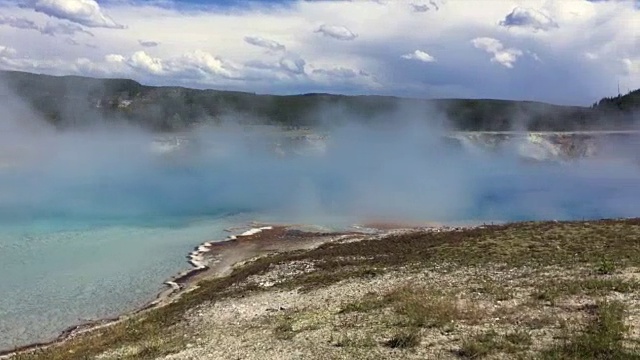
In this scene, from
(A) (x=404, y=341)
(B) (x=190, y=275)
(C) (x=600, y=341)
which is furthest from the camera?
(B) (x=190, y=275)

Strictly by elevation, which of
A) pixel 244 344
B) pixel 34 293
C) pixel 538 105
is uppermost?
pixel 538 105

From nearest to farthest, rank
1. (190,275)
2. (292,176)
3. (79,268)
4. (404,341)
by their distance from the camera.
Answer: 1. (404,341)
2. (190,275)
3. (79,268)
4. (292,176)

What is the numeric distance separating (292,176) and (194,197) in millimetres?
19322

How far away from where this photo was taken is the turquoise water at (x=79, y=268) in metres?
21.8

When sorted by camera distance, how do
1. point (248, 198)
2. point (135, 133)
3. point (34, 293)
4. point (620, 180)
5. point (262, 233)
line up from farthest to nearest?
point (135, 133) → point (620, 180) → point (248, 198) → point (262, 233) → point (34, 293)

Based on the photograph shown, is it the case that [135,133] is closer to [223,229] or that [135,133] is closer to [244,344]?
[223,229]

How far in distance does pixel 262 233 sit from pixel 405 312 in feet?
77.6

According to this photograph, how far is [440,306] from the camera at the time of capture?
14453 mm

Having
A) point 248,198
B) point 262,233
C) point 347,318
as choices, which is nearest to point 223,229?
point 262,233

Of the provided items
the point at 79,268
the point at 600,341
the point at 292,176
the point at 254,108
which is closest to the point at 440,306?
the point at 600,341

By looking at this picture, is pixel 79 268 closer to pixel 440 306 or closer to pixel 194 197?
pixel 440 306

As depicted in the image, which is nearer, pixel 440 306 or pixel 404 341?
pixel 404 341

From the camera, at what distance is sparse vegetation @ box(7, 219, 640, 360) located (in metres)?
12.0

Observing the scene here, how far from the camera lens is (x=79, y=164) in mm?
79500
